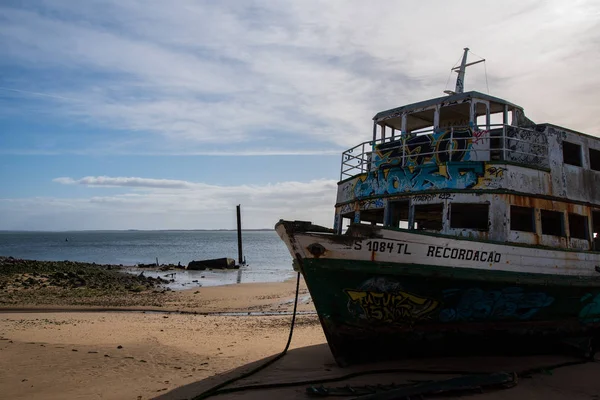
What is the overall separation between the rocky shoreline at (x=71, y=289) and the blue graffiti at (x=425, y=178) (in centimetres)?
1241

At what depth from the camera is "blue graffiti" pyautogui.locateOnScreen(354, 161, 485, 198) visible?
8945 mm

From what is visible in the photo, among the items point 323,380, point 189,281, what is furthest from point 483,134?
point 189,281

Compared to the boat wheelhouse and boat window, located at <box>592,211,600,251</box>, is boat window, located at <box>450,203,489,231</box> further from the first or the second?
boat window, located at <box>592,211,600,251</box>

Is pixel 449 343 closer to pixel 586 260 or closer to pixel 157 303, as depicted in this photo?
pixel 586 260

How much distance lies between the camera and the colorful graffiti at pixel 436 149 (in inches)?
372

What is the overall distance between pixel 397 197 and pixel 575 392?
14.0 feet

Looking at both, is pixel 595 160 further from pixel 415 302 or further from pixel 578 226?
pixel 415 302

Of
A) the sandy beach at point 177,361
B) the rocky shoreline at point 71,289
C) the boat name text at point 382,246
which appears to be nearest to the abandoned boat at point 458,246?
the boat name text at point 382,246

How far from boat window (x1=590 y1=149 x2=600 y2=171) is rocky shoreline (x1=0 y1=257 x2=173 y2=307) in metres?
15.3

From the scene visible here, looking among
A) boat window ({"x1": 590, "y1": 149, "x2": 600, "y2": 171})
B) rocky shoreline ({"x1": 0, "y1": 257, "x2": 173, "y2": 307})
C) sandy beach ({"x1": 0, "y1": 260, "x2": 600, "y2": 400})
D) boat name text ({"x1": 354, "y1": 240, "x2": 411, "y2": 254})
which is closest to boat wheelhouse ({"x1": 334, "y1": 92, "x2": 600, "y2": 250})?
boat window ({"x1": 590, "y1": 149, "x2": 600, "y2": 171})

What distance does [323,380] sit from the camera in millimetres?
7527

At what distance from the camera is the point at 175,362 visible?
30.6 feet

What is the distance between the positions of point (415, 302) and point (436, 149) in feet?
11.1

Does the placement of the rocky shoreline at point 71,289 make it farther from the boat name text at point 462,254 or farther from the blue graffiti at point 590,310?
the blue graffiti at point 590,310
